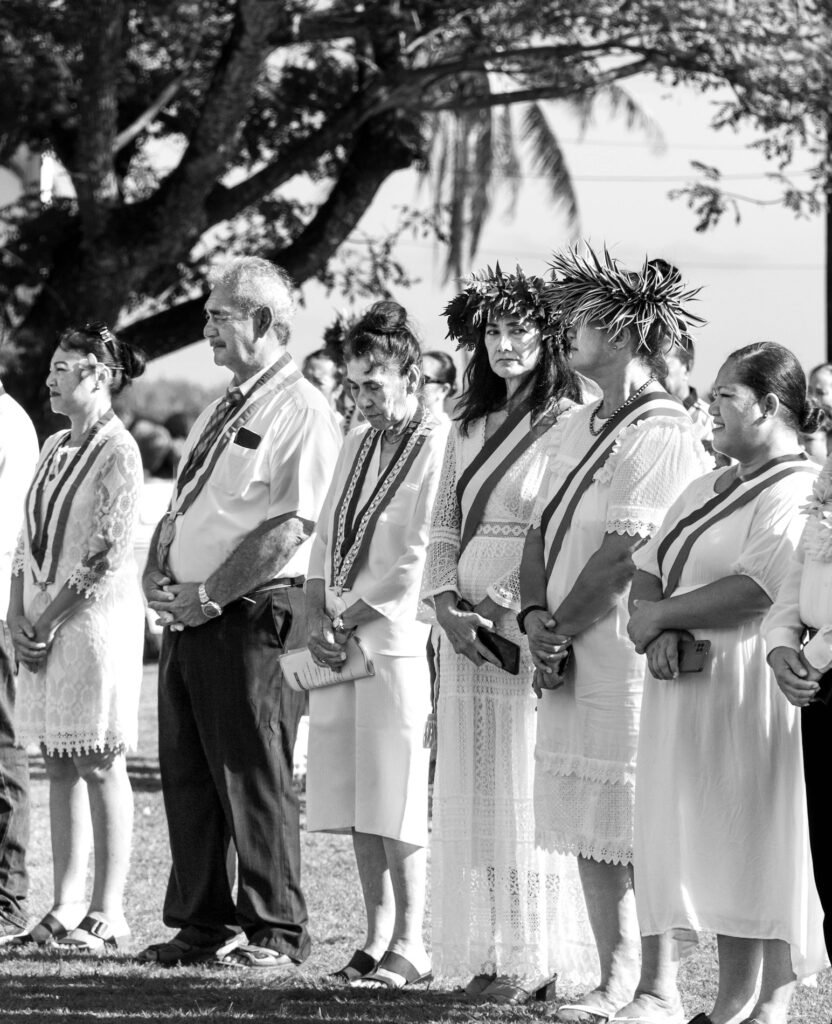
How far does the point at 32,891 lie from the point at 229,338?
277 centimetres

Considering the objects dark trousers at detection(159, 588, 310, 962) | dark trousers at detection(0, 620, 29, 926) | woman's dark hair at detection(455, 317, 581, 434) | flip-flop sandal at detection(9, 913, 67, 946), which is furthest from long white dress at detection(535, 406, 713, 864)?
dark trousers at detection(0, 620, 29, 926)

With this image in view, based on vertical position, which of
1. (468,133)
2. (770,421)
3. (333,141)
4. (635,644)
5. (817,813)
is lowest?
(817,813)

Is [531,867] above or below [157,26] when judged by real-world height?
below

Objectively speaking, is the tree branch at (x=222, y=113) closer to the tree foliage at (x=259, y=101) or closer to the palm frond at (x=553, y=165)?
the tree foliage at (x=259, y=101)

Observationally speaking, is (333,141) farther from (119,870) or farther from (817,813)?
(817,813)

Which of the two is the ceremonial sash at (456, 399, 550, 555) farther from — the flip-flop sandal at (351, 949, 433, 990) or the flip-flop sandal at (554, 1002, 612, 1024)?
the flip-flop sandal at (554, 1002, 612, 1024)

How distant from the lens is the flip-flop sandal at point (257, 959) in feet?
20.1

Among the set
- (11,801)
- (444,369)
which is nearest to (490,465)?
(11,801)

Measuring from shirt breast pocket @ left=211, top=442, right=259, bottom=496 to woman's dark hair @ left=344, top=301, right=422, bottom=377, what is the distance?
1.72 feet

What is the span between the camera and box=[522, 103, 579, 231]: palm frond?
31.6 meters

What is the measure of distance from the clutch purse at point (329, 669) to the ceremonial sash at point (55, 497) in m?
1.17

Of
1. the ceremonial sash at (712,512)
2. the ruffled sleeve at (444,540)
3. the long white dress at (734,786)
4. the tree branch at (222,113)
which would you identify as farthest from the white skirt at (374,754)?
the tree branch at (222,113)

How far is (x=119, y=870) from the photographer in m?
6.57

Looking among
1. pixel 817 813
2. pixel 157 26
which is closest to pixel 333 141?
pixel 157 26
